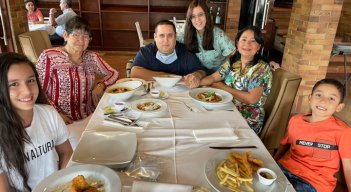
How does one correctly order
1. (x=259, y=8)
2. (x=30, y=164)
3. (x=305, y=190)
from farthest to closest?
(x=259, y=8)
(x=305, y=190)
(x=30, y=164)

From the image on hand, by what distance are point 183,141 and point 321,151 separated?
723 millimetres

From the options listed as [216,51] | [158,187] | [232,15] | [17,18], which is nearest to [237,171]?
[158,187]

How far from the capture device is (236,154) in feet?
3.24

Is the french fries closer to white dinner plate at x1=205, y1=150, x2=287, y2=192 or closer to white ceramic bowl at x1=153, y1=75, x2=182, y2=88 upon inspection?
white dinner plate at x1=205, y1=150, x2=287, y2=192

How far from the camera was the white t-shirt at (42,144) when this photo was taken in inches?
44.7

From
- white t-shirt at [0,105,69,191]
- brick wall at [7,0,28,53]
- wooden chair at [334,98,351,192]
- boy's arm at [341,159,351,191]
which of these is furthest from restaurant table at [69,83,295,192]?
brick wall at [7,0,28,53]

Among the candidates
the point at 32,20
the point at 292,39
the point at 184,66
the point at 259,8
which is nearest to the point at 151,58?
the point at 184,66

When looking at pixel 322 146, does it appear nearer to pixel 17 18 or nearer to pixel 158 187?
pixel 158 187

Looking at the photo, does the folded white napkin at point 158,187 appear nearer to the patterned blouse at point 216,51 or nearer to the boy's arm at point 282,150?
the boy's arm at point 282,150

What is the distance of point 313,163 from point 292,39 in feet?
8.31

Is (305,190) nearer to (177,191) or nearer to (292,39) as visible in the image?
(177,191)

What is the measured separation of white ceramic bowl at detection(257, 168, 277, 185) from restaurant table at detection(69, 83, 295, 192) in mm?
22

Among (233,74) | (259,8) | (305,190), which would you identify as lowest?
(305,190)

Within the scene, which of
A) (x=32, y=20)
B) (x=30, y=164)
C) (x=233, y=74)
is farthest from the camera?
(x=32, y=20)
